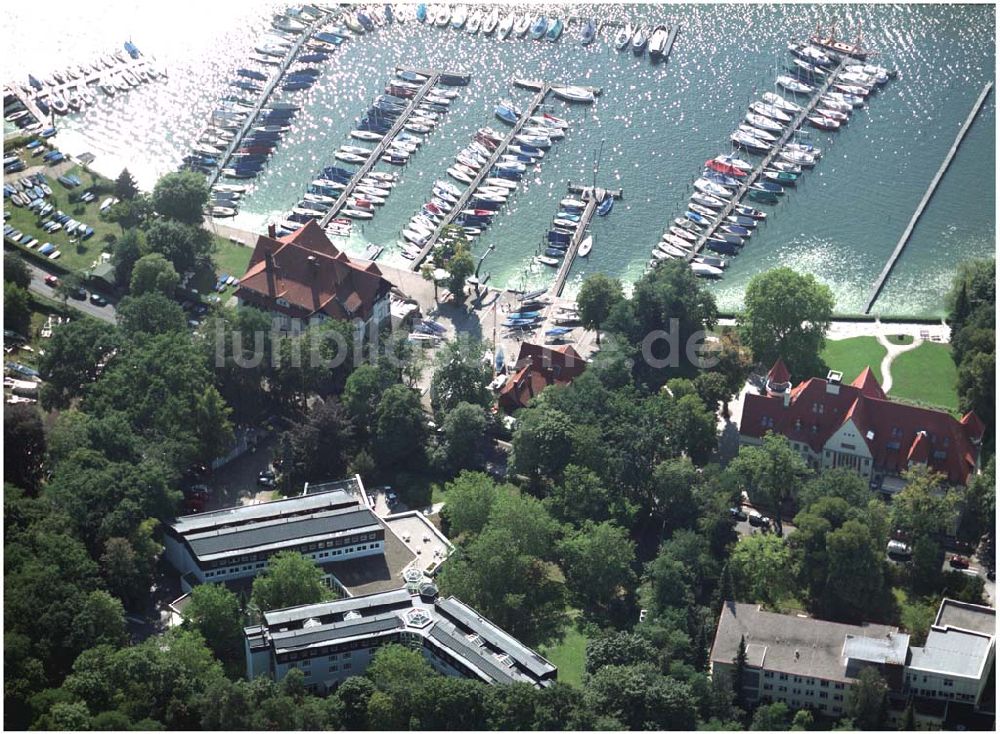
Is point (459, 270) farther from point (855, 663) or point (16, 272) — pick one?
point (855, 663)

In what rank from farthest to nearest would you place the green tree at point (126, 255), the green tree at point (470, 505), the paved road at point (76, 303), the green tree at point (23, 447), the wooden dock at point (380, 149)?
the wooden dock at point (380, 149) < the green tree at point (126, 255) < the paved road at point (76, 303) < the green tree at point (23, 447) < the green tree at point (470, 505)

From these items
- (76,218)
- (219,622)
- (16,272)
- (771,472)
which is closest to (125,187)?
(76,218)

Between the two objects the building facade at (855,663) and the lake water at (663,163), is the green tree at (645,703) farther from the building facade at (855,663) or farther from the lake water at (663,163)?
the lake water at (663,163)

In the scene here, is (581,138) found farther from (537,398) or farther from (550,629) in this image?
(550,629)

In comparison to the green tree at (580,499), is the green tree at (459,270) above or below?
above

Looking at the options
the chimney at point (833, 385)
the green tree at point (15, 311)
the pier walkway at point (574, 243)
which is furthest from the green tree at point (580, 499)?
the green tree at point (15, 311)

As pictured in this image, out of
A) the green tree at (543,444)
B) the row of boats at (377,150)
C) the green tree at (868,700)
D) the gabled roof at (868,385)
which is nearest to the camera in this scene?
the green tree at (868,700)
